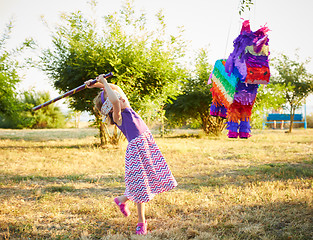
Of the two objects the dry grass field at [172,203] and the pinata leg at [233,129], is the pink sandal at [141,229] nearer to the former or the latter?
the dry grass field at [172,203]

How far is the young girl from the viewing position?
232 cm

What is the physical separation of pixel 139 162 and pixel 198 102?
809 centimetres

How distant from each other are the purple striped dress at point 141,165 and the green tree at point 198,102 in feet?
25.6

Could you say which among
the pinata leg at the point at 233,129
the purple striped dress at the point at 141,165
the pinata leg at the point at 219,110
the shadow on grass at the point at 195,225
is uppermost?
the pinata leg at the point at 219,110

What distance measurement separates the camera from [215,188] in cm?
354

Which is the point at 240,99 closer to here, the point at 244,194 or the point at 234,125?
the point at 234,125

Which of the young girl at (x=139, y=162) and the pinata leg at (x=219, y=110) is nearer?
the young girl at (x=139, y=162)

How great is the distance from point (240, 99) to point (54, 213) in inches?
86.8

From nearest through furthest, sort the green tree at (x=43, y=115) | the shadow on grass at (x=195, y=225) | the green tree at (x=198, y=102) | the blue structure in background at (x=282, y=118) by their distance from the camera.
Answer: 1. the shadow on grass at (x=195, y=225)
2. the green tree at (x=198, y=102)
3. the green tree at (x=43, y=115)
4. the blue structure in background at (x=282, y=118)

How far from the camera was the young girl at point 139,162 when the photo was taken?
232 centimetres

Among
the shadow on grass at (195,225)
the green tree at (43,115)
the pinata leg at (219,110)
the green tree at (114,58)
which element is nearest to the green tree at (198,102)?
the green tree at (114,58)

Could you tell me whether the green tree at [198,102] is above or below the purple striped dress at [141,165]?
above

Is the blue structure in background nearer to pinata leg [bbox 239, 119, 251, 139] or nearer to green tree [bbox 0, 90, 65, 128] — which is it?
green tree [bbox 0, 90, 65, 128]

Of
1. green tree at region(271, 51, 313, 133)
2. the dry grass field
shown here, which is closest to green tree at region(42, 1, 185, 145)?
the dry grass field
